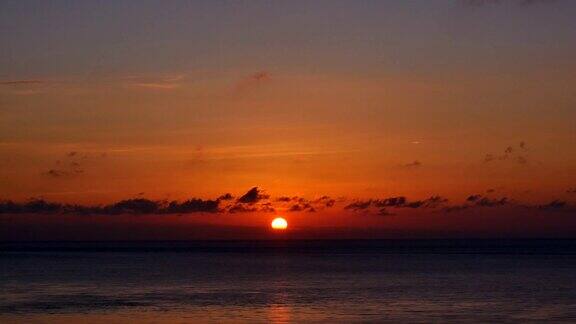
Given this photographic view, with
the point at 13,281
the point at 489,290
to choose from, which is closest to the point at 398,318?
the point at 489,290

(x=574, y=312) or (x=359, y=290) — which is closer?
(x=574, y=312)

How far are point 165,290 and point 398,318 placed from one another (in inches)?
896

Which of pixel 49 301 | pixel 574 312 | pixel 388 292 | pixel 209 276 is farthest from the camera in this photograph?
pixel 209 276

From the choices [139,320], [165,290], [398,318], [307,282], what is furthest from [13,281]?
[398,318]

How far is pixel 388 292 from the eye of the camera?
209 ft

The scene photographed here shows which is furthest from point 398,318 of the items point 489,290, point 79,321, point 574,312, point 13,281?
point 13,281

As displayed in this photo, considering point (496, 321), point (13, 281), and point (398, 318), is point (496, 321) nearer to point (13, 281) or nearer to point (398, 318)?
point (398, 318)

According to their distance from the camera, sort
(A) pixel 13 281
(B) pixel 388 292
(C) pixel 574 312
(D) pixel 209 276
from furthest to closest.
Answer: (D) pixel 209 276 < (A) pixel 13 281 < (B) pixel 388 292 < (C) pixel 574 312

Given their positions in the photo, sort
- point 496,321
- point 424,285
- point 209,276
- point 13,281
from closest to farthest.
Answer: point 496,321 < point 424,285 < point 13,281 < point 209,276

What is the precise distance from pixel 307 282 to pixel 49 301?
22709 mm

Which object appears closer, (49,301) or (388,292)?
(49,301)

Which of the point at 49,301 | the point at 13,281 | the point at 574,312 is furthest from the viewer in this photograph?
the point at 13,281

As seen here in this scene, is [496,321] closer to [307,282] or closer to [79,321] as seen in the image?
[79,321]

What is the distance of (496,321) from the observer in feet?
A: 151
